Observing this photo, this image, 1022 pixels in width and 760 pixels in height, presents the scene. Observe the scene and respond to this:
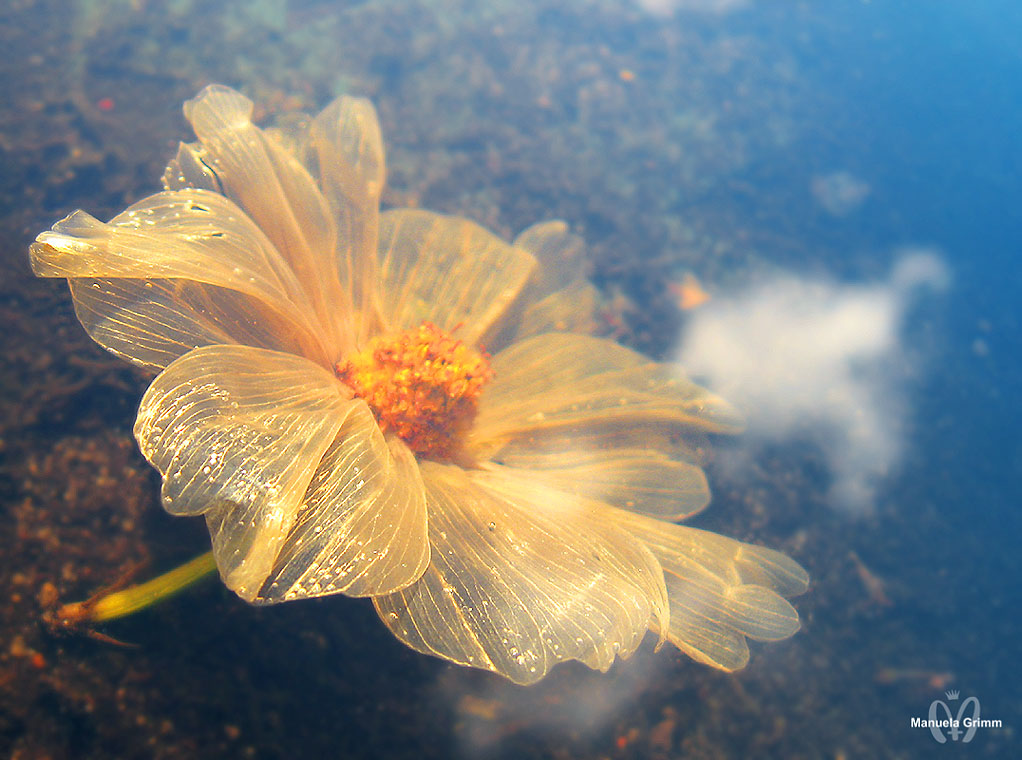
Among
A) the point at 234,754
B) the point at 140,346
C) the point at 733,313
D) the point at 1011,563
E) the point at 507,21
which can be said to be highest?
the point at 507,21

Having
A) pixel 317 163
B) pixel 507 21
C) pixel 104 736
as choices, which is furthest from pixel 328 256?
pixel 507 21

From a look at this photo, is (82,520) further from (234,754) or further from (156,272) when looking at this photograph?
(156,272)

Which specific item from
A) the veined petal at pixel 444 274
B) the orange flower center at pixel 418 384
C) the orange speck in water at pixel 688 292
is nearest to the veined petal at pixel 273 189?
the orange flower center at pixel 418 384

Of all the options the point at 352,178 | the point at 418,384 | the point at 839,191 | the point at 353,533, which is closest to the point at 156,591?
the point at 353,533

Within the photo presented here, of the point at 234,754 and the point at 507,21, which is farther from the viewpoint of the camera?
the point at 507,21

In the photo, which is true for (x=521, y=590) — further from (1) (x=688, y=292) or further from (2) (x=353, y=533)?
(1) (x=688, y=292)

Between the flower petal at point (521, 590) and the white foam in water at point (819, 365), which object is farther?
the white foam in water at point (819, 365)

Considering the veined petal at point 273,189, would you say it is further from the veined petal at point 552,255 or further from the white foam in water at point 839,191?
the white foam in water at point 839,191
